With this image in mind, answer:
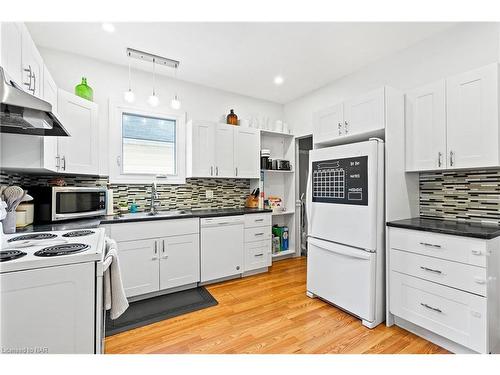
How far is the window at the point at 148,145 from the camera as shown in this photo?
9.84ft

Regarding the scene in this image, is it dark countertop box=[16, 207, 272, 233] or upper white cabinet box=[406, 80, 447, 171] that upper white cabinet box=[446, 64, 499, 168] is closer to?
upper white cabinet box=[406, 80, 447, 171]

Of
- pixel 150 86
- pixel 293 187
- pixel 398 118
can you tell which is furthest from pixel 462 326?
pixel 150 86

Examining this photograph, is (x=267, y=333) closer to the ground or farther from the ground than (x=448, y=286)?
closer to the ground

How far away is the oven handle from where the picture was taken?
2.08 m

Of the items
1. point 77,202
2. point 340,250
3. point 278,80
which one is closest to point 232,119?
point 278,80

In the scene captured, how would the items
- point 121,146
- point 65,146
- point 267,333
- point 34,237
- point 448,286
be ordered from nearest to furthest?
point 34,237 < point 448,286 < point 267,333 < point 65,146 < point 121,146

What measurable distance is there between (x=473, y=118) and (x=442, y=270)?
120cm

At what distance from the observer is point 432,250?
1.80 m

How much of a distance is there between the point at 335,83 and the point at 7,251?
3.69 metres

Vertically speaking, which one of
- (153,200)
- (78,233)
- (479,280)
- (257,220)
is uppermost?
(153,200)

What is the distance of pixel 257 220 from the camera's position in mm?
3299

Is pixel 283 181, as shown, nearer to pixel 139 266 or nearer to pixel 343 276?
pixel 343 276
